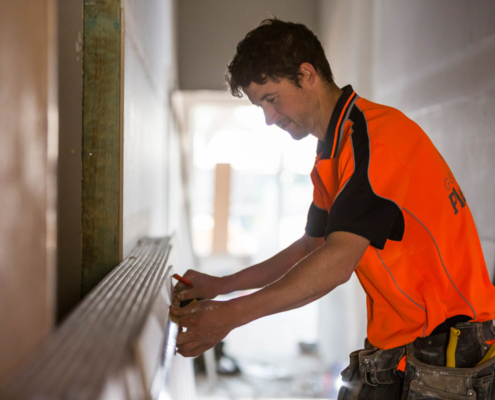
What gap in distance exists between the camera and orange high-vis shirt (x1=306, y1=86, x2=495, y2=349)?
2.98 feet

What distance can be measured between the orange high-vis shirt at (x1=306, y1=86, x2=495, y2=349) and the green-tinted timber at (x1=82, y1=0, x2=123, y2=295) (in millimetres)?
580

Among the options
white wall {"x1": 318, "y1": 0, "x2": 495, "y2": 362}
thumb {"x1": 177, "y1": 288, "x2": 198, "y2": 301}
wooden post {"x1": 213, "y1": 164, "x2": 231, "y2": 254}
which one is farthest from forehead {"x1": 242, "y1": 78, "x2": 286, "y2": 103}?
wooden post {"x1": 213, "y1": 164, "x2": 231, "y2": 254}

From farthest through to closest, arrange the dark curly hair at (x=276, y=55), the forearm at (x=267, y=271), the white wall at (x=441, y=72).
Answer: the white wall at (x=441, y=72) → the forearm at (x=267, y=271) → the dark curly hair at (x=276, y=55)

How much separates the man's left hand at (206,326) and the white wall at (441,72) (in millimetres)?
1302

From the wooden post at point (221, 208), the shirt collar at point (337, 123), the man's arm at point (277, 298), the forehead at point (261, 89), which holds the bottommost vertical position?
the wooden post at point (221, 208)

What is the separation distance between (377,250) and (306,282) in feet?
0.86

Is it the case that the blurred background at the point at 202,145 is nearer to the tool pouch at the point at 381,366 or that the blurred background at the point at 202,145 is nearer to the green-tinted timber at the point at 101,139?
the green-tinted timber at the point at 101,139

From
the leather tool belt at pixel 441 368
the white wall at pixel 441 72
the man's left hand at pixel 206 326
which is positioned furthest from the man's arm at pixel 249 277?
the white wall at pixel 441 72

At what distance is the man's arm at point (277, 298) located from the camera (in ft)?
2.68

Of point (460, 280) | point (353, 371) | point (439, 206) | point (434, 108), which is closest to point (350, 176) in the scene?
point (439, 206)

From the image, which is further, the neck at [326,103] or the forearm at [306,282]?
the neck at [326,103]

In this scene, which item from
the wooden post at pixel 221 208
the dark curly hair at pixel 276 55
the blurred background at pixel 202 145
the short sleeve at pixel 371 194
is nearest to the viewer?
the blurred background at pixel 202 145

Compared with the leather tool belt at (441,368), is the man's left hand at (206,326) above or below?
above

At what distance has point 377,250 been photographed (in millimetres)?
1029
